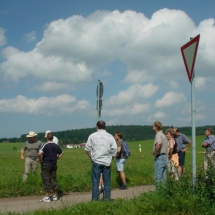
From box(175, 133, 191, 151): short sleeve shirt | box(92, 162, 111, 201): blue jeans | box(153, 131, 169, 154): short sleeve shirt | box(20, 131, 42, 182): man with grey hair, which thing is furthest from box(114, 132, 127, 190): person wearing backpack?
box(92, 162, 111, 201): blue jeans

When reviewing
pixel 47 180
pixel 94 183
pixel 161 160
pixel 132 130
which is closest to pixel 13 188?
pixel 47 180

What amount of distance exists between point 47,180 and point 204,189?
463 centimetres

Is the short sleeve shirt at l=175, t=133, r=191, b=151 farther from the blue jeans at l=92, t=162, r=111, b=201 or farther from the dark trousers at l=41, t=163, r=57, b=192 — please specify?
the blue jeans at l=92, t=162, r=111, b=201

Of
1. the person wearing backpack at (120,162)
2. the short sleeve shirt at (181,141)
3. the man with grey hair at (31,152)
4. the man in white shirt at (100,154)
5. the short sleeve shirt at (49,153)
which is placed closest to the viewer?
the man in white shirt at (100,154)

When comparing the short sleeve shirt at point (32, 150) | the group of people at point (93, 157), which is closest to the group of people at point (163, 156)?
the group of people at point (93, 157)

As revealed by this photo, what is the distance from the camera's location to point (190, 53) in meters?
7.43

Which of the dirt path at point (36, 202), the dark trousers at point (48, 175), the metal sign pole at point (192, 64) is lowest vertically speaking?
the dirt path at point (36, 202)

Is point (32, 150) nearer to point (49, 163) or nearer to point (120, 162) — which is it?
point (49, 163)

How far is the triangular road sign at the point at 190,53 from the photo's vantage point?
729 cm

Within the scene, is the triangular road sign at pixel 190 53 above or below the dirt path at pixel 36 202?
above

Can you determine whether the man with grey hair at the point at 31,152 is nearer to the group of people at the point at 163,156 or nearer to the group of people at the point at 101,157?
the group of people at the point at 101,157

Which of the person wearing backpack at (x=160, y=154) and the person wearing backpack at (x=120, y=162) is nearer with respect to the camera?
the person wearing backpack at (x=160, y=154)

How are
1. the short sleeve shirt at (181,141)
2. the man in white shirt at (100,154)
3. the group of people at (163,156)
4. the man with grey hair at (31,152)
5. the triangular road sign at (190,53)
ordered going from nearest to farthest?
the triangular road sign at (190,53) < the group of people at (163,156) < the man in white shirt at (100,154) < the man with grey hair at (31,152) < the short sleeve shirt at (181,141)

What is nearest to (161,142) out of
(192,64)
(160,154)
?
(160,154)
